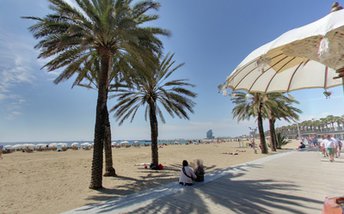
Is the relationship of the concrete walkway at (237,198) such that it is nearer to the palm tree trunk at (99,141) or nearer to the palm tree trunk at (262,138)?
the palm tree trunk at (99,141)

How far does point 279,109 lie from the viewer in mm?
26562

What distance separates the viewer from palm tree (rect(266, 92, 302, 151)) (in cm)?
2470

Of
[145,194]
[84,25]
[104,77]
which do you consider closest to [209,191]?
[145,194]

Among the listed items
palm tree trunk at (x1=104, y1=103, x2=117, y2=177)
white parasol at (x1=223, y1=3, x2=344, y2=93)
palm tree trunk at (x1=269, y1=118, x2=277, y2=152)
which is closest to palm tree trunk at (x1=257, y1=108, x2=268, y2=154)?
palm tree trunk at (x1=269, y1=118, x2=277, y2=152)

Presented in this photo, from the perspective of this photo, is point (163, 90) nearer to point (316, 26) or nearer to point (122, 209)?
point (122, 209)

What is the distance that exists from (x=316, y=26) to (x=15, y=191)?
36.7ft

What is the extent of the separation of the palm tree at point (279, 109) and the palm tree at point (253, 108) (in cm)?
72

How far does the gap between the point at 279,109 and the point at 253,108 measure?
3523mm

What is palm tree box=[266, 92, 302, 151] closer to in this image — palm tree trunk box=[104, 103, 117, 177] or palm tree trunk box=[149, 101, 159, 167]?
palm tree trunk box=[149, 101, 159, 167]

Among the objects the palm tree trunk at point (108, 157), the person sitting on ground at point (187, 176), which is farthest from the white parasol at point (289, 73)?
the palm tree trunk at point (108, 157)

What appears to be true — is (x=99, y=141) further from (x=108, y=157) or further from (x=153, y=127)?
(x=153, y=127)

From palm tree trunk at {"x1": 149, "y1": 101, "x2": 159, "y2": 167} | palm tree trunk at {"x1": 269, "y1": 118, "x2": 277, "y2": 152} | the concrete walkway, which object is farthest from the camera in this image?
palm tree trunk at {"x1": 269, "y1": 118, "x2": 277, "y2": 152}

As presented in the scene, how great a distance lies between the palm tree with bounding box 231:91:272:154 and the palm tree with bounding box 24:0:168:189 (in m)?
14.9

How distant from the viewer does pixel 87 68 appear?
1238 cm
